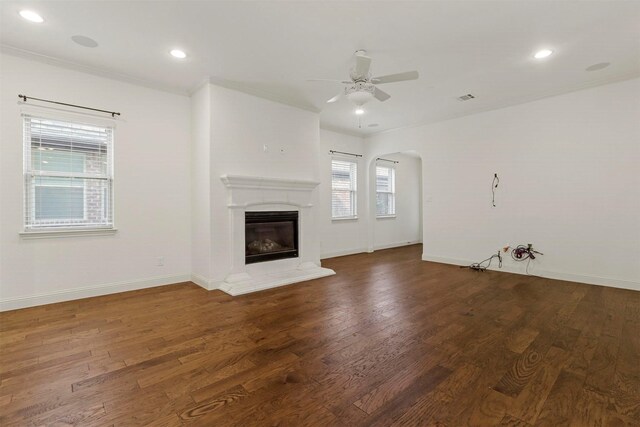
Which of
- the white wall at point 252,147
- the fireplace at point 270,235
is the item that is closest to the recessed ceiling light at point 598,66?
the white wall at point 252,147

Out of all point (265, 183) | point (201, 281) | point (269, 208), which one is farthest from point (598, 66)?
point (201, 281)

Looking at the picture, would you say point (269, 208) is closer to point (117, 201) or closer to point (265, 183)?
point (265, 183)

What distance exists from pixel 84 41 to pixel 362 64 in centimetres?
301

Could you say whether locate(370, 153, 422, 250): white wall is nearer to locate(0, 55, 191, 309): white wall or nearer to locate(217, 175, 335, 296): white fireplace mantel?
locate(217, 175, 335, 296): white fireplace mantel

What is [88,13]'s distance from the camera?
271cm

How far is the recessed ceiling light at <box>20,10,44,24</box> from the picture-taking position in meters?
2.70

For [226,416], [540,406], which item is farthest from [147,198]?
[540,406]

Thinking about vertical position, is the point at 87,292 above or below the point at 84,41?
below

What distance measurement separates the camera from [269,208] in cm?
472

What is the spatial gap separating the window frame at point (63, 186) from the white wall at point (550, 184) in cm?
568

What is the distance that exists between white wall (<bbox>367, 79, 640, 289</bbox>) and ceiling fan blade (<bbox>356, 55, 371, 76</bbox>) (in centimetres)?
346

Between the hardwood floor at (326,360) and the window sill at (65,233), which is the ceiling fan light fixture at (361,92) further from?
the window sill at (65,233)

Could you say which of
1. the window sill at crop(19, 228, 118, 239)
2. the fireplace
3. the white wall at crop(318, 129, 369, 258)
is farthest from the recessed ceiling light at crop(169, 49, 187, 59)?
the white wall at crop(318, 129, 369, 258)

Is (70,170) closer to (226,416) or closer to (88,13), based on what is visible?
(88,13)
